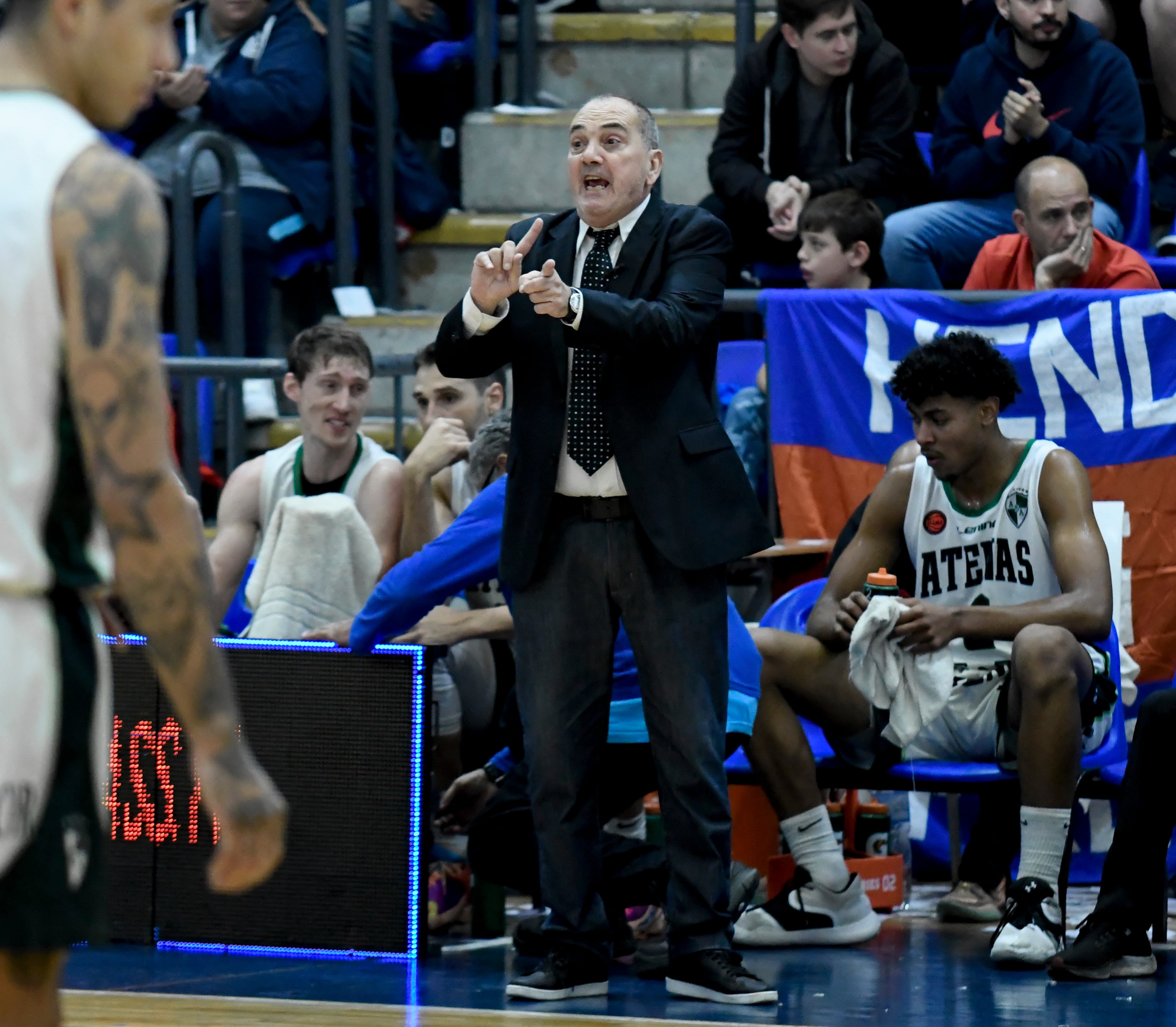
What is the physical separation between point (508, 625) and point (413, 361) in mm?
1913

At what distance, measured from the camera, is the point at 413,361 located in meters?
6.92

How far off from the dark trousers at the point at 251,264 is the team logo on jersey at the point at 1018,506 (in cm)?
370

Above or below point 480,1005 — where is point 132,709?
above

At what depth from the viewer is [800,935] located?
5.29m

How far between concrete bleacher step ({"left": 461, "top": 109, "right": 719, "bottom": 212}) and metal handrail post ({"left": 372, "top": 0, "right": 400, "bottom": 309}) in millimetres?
492

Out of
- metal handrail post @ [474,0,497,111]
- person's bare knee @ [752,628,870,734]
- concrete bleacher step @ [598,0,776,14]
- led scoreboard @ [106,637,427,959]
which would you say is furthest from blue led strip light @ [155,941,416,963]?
concrete bleacher step @ [598,0,776,14]

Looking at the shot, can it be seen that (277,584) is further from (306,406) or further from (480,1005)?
(480,1005)

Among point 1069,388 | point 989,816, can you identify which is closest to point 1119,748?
point 989,816

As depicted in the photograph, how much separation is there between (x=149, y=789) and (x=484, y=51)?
4781mm

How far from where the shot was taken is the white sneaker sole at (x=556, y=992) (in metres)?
4.52

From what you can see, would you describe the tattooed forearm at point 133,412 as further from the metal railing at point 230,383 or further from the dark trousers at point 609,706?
the metal railing at point 230,383

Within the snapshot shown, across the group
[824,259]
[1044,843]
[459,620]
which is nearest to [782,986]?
[1044,843]

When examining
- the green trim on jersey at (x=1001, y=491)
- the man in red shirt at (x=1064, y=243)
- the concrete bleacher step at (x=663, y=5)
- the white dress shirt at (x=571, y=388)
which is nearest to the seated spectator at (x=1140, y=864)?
the green trim on jersey at (x=1001, y=491)

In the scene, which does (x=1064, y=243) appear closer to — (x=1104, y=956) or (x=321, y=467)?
(x=321, y=467)
